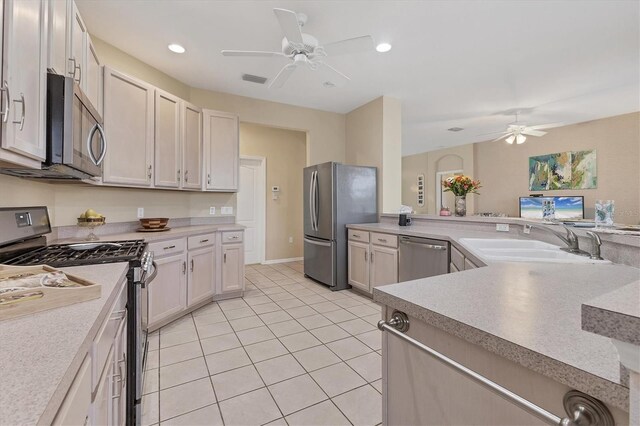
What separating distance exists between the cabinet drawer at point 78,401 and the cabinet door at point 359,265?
3.10m

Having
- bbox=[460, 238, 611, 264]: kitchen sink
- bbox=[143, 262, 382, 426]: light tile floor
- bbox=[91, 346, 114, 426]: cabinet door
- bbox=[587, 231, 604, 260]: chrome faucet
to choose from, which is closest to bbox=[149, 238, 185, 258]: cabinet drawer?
bbox=[143, 262, 382, 426]: light tile floor

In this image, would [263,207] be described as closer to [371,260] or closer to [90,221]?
[371,260]

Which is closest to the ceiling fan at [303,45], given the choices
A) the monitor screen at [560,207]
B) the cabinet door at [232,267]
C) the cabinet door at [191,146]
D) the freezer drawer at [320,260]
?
the cabinet door at [191,146]

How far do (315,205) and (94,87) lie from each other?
106 inches

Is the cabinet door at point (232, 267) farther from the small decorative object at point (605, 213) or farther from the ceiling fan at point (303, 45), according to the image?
the small decorative object at point (605, 213)

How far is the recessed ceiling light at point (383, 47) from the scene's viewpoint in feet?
9.23

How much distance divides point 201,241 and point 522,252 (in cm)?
293

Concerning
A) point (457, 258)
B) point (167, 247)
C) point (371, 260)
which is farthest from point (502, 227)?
point (167, 247)

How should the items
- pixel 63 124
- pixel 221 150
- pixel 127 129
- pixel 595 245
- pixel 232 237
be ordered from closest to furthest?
pixel 63 124, pixel 595 245, pixel 127 129, pixel 232 237, pixel 221 150

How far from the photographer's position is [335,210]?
3840mm

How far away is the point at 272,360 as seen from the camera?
2.13 m

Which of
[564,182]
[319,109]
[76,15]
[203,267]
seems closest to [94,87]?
[76,15]

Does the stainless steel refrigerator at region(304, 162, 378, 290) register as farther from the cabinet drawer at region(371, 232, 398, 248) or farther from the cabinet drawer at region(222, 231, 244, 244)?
the cabinet drawer at region(222, 231, 244, 244)

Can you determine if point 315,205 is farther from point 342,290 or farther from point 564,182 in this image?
point 564,182
